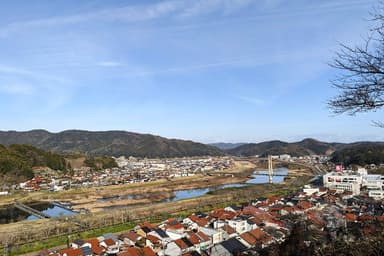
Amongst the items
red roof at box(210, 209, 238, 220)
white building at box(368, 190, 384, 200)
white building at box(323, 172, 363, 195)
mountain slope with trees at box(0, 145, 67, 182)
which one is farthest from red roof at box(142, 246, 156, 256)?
mountain slope with trees at box(0, 145, 67, 182)

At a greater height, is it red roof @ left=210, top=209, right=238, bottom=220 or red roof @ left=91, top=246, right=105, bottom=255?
red roof @ left=210, top=209, right=238, bottom=220

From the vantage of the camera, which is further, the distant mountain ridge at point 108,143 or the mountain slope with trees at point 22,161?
the distant mountain ridge at point 108,143

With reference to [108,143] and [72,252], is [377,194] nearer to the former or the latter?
[72,252]

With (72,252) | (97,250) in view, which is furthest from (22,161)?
(72,252)

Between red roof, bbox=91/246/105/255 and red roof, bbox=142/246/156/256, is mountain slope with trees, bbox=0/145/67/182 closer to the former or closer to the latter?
red roof, bbox=91/246/105/255

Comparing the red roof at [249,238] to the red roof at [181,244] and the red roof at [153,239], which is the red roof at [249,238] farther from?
the red roof at [153,239]

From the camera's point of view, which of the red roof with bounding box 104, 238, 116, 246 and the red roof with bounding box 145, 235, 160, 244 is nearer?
the red roof with bounding box 104, 238, 116, 246

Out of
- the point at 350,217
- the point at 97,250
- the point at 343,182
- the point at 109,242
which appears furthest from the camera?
the point at 343,182

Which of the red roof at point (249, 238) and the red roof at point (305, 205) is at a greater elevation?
the red roof at point (305, 205)

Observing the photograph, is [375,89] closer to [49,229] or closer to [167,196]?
[49,229]

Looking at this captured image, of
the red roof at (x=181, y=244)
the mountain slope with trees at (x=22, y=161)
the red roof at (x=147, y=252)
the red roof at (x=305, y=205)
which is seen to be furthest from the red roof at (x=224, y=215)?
the mountain slope with trees at (x=22, y=161)
